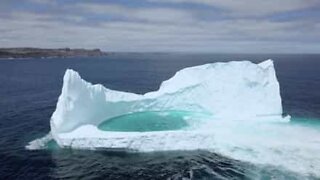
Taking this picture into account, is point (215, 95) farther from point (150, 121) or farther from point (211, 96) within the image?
point (150, 121)

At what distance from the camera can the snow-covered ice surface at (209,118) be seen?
2681 centimetres

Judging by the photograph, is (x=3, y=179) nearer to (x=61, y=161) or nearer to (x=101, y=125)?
(x=61, y=161)

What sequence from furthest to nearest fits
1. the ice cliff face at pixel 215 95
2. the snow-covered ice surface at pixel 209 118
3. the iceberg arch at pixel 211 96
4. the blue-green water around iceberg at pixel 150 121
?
the ice cliff face at pixel 215 95
the iceberg arch at pixel 211 96
the blue-green water around iceberg at pixel 150 121
the snow-covered ice surface at pixel 209 118

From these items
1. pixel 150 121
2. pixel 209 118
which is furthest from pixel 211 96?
pixel 150 121

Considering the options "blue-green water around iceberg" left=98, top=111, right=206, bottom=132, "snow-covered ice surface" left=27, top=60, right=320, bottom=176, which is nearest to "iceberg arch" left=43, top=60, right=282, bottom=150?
"snow-covered ice surface" left=27, top=60, right=320, bottom=176

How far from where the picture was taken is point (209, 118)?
1405 inches

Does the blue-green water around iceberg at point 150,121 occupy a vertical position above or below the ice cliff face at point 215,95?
below

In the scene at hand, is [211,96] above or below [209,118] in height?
above

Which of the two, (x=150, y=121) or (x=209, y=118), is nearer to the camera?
(x=150, y=121)

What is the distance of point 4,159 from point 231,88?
24.8 metres

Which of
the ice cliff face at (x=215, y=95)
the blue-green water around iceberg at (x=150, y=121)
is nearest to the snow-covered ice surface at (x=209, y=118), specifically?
the ice cliff face at (x=215, y=95)

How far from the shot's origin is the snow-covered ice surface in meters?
26.8

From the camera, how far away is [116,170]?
78.1 feet

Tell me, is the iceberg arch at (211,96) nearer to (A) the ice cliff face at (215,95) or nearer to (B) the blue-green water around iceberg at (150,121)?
(A) the ice cliff face at (215,95)
